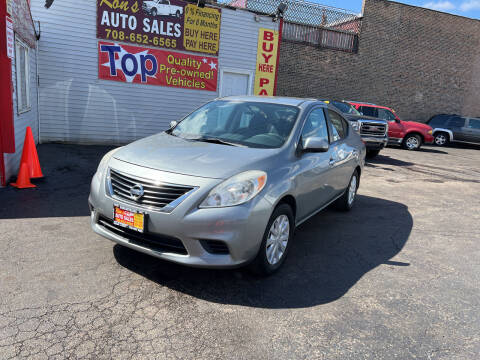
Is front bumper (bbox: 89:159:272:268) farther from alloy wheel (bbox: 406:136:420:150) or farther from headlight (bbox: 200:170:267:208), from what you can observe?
alloy wheel (bbox: 406:136:420:150)

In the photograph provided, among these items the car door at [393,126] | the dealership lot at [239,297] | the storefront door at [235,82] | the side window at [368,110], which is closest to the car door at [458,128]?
the car door at [393,126]

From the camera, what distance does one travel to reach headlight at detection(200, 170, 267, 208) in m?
3.16

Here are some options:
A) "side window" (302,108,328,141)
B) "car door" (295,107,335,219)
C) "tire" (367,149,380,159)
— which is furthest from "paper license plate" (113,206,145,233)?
"tire" (367,149,380,159)

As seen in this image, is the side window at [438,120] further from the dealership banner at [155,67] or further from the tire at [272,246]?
the tire at [272,246]

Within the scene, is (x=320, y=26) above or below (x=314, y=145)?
above

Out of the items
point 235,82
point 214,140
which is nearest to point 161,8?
point 235,82

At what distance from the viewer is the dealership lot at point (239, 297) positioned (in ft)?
8.82

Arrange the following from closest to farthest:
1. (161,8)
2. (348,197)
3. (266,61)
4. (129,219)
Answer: (129,219), (348,197), (161,8), (266,61)

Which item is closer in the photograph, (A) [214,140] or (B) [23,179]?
(A) [214,140]

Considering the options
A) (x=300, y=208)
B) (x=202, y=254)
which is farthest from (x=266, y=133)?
(x=202, y=254)

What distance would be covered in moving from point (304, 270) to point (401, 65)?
64.5ft

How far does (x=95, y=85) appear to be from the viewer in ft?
36.0

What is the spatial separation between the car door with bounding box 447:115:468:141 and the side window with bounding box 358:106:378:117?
7593 mm

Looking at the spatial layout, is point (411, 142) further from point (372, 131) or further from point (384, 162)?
point (372, 131)
